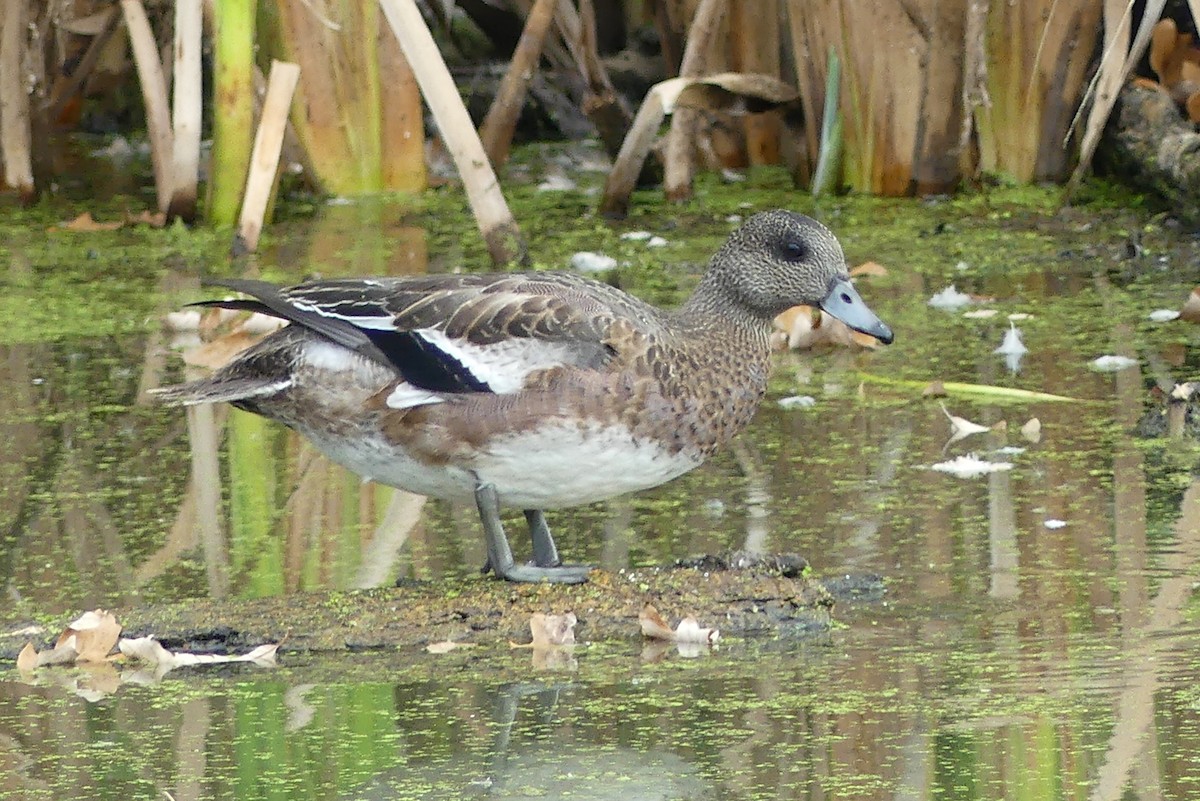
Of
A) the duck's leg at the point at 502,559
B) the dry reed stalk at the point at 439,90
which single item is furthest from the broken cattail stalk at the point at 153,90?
the duck's leg at the point at 502,559

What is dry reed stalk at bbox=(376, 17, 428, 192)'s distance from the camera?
8039 mm

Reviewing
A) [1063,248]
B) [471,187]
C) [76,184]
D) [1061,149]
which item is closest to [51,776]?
[471,187]

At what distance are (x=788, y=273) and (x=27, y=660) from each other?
1692mm

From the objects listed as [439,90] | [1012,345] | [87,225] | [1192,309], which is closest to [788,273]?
[1012,345]

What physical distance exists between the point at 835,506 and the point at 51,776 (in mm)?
1982

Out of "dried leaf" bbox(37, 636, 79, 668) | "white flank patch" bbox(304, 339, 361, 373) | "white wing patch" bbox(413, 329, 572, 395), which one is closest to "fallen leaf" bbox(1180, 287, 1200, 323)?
"white wing patch" bbox(413, 329, 572, 395)

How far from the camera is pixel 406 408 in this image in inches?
146

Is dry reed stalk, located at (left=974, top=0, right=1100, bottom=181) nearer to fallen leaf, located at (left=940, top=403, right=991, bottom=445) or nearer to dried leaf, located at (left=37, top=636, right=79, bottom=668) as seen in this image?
fallen leaf, located at (left=940, top=403, right=991, bottom=445)

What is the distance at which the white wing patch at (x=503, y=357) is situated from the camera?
3699 mm

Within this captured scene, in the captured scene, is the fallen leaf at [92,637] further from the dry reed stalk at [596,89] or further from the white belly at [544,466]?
the dry reed stalk at [596,89]

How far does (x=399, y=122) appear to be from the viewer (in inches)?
325

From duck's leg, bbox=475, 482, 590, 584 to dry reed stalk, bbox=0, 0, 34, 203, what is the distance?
484 centimetres

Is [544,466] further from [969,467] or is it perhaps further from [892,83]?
[892,83]

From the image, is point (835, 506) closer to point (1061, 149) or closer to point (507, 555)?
point (507, 555)
